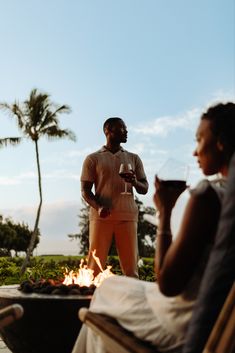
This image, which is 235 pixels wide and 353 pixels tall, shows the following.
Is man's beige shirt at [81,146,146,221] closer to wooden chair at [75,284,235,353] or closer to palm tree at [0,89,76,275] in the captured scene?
wooden chair at [75,284,235,353]

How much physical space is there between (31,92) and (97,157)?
2599cm

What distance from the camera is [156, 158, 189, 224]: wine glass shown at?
2.04m

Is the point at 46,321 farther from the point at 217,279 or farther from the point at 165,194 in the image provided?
the point at 217,279

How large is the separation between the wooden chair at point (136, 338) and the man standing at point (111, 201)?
2743mm

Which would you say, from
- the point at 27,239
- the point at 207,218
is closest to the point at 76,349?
the point at 207,218

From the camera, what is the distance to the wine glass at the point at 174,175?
2.04m

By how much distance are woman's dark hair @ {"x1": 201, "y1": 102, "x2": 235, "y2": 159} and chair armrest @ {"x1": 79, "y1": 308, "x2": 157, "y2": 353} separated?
2.58 ft

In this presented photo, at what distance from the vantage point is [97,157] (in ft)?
17.5

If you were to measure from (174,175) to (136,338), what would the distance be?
0.66 m

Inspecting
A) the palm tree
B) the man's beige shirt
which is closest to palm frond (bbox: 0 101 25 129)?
the palm tree

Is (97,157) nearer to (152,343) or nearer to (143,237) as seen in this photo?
(152,343)

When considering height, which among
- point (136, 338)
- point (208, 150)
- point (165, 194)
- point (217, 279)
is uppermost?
point (208, 150)

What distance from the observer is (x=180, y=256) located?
5.68ft

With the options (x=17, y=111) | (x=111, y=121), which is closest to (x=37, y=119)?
(x=17, y=111)
